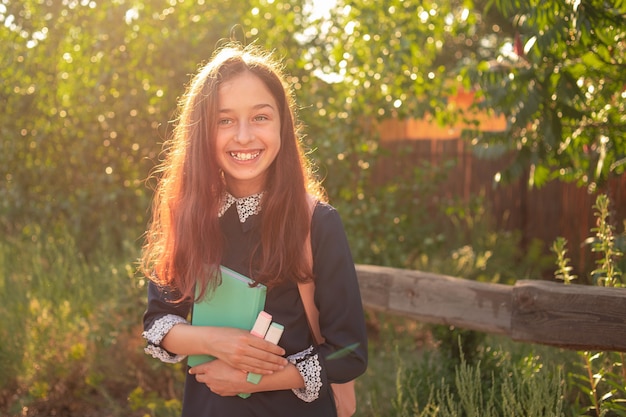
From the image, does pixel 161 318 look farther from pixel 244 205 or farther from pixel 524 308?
pixel 524 308

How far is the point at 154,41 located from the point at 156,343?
5113 millimetres

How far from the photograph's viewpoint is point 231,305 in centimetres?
206

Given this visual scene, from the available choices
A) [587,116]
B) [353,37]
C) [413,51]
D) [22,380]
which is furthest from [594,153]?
[22,380]

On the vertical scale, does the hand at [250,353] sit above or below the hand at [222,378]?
above

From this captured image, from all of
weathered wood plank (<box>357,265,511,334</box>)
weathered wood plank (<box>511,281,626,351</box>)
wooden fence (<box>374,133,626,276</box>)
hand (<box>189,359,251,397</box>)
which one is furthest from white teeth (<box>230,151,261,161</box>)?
wooden fence (<box>374,133,626,276</box>)

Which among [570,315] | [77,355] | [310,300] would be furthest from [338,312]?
[77,355]

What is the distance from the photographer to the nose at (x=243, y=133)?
2100 mm

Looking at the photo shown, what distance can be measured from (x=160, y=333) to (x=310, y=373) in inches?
17.5

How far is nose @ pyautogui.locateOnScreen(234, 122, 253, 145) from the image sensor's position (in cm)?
210

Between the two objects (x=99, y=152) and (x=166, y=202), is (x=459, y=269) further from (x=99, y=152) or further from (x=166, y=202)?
(x=166, y=202)

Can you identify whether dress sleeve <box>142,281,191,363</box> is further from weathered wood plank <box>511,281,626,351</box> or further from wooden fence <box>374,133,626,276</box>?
wooden fence <box>374,133,626,276</box>

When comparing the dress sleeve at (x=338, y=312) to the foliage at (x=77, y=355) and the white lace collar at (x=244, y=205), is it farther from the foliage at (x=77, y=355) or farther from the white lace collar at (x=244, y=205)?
the foliage at (x=77, y=355)

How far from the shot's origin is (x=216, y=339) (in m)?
2.00

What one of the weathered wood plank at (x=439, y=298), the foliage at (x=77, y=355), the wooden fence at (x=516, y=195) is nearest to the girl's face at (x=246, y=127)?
the weathered wood plank at (x=439, y=298)
